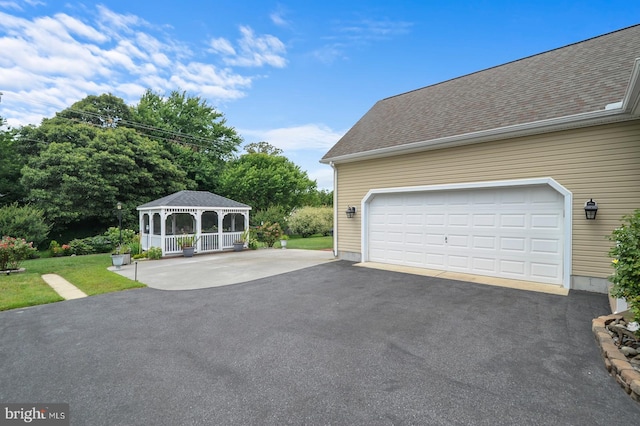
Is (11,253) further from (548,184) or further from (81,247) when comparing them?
(548,184)

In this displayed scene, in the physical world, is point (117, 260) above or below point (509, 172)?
below

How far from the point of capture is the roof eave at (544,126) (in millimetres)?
4721

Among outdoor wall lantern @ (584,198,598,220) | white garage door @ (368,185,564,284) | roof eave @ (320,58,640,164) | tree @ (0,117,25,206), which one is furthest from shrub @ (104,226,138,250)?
outdoor wall lantern @ (584,198,598,220)

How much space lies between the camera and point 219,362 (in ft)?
10.5

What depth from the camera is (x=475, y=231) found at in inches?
288

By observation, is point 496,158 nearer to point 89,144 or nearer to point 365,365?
point 365,365

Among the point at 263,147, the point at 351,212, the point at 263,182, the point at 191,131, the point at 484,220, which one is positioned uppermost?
the point at 263,147

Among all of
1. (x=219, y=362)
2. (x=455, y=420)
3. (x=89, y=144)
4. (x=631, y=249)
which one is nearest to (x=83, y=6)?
(x=89, y=144)

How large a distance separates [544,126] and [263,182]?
2029 cm

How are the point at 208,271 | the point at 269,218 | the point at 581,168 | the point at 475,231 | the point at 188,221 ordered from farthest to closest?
1. the point at 269,218
2. the point at 188,221
3. the point at 208,271
4. the point at 475,231
5. the point at 581,168

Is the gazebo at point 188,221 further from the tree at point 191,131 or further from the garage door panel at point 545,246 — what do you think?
the garage door panel at point 545,246

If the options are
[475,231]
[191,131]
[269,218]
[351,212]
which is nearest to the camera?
[475,231]

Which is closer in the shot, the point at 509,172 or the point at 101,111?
the point at 509,172

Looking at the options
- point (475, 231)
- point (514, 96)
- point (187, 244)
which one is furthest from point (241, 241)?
point (514, 96)
